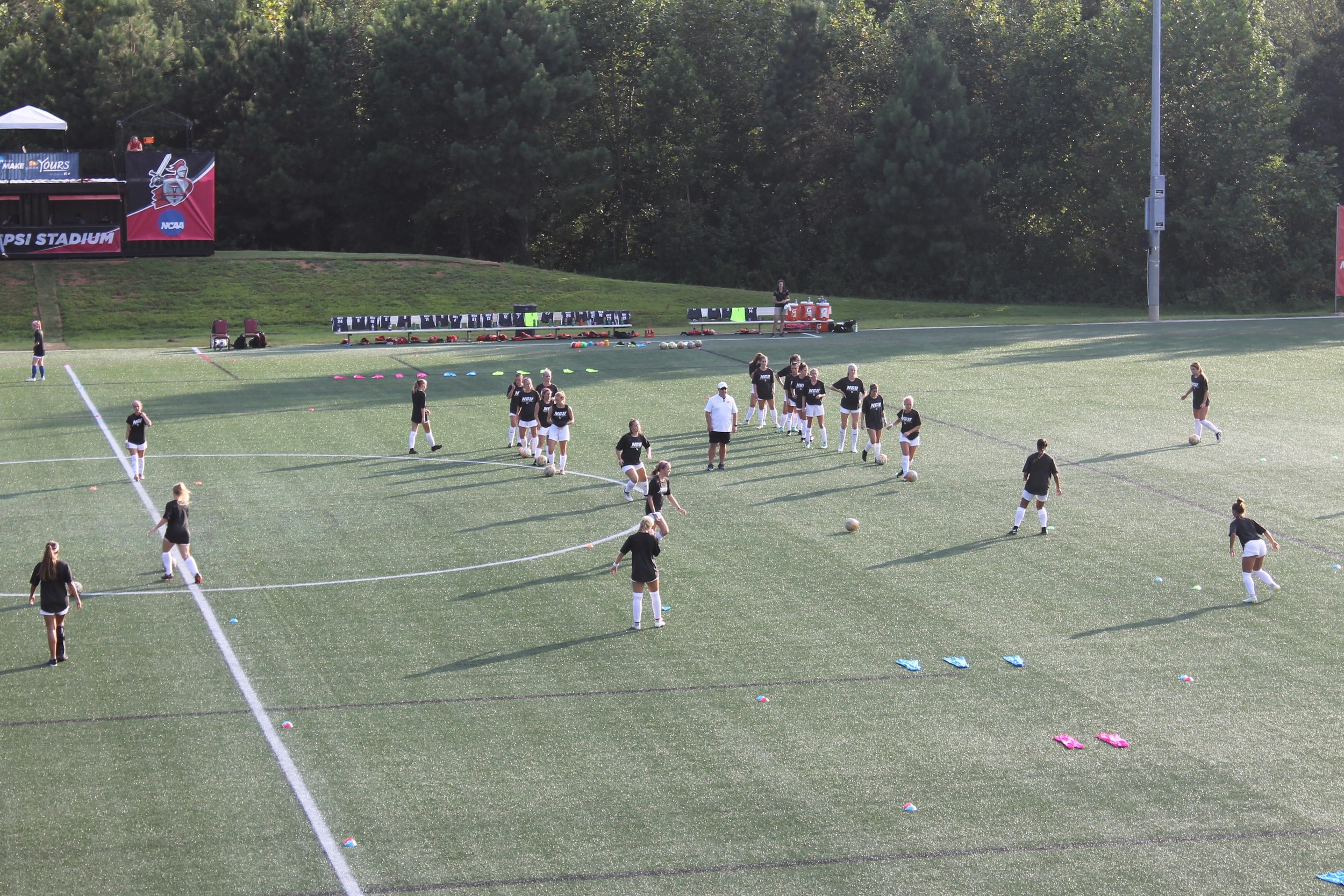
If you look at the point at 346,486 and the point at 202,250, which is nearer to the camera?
the point at 346,486

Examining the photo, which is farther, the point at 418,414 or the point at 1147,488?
the point at 418,414

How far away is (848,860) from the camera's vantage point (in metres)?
11.9

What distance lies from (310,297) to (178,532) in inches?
1842

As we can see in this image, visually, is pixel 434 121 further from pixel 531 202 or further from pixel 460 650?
pixel 460 650

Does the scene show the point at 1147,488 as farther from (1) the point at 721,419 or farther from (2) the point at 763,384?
(2) the point at 763,384

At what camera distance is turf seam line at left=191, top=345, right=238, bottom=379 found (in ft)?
148

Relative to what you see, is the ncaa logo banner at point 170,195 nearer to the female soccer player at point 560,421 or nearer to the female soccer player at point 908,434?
the female soccer player at point 560,421

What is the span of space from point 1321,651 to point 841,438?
14721 millimetres

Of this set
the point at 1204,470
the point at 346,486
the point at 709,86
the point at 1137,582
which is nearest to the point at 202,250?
the point at 709,86

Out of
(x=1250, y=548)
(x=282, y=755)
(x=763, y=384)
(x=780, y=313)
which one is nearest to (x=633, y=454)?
(x=763, y=384)

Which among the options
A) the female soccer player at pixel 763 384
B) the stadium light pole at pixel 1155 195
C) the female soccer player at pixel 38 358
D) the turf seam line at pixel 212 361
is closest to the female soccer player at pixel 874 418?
the female soccer player at pixel 763 384

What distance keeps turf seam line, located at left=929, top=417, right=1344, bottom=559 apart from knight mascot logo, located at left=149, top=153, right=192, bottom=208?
144ft

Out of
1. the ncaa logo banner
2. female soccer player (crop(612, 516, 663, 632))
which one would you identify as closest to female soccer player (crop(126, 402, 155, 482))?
female soccer player (crop(612, 516, 663, 632))

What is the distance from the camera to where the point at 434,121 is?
79.0m
